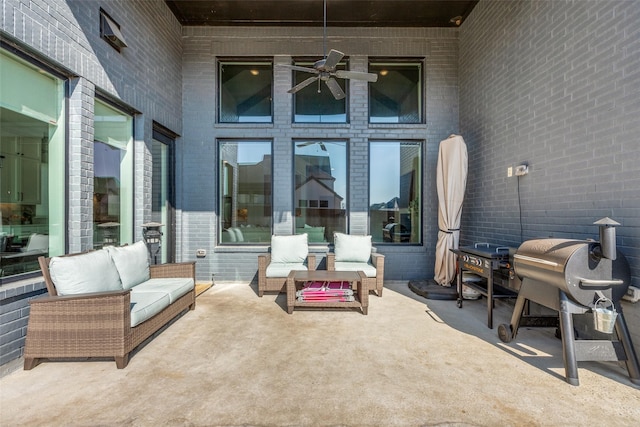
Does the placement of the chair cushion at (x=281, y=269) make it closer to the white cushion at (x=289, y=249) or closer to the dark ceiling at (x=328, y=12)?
the white cushion at (x=289, y=249)

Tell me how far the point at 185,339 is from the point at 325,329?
143 centimetres

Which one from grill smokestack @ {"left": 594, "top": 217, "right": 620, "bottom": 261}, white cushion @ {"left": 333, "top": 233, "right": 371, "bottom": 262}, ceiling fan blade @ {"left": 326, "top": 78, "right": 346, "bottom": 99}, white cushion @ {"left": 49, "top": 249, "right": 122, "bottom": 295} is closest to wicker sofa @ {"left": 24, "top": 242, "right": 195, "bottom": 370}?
white cushion @ {"left": 49, "top": 249, "right": 122, "bottom": 295}

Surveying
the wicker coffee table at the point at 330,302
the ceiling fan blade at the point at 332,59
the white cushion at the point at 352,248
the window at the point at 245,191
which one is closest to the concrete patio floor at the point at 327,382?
the wicker coffee table at the point at 330,302

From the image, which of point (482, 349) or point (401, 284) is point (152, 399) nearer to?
point (482, 349)

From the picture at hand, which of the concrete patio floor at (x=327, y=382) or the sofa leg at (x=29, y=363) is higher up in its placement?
the sofa leg at (x=29, y=363)

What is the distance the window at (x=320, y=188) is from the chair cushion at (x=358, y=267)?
35.6 inches

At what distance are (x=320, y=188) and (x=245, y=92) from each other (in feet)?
7.48

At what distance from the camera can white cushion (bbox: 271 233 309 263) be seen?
4586 millimetres

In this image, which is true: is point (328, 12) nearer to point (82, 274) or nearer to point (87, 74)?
point (87, 74)

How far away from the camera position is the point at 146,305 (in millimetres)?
2537

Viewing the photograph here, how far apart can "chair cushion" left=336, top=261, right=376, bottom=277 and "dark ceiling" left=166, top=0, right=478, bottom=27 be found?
13.7 feet

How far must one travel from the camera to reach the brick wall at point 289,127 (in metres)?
5.06

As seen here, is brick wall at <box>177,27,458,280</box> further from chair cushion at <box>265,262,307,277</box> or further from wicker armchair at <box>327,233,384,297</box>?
chair cushion at <box>265,262,307,277</box>

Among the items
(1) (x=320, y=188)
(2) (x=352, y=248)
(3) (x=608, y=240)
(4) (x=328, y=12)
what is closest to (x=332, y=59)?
(4) (x=328, y=12)
